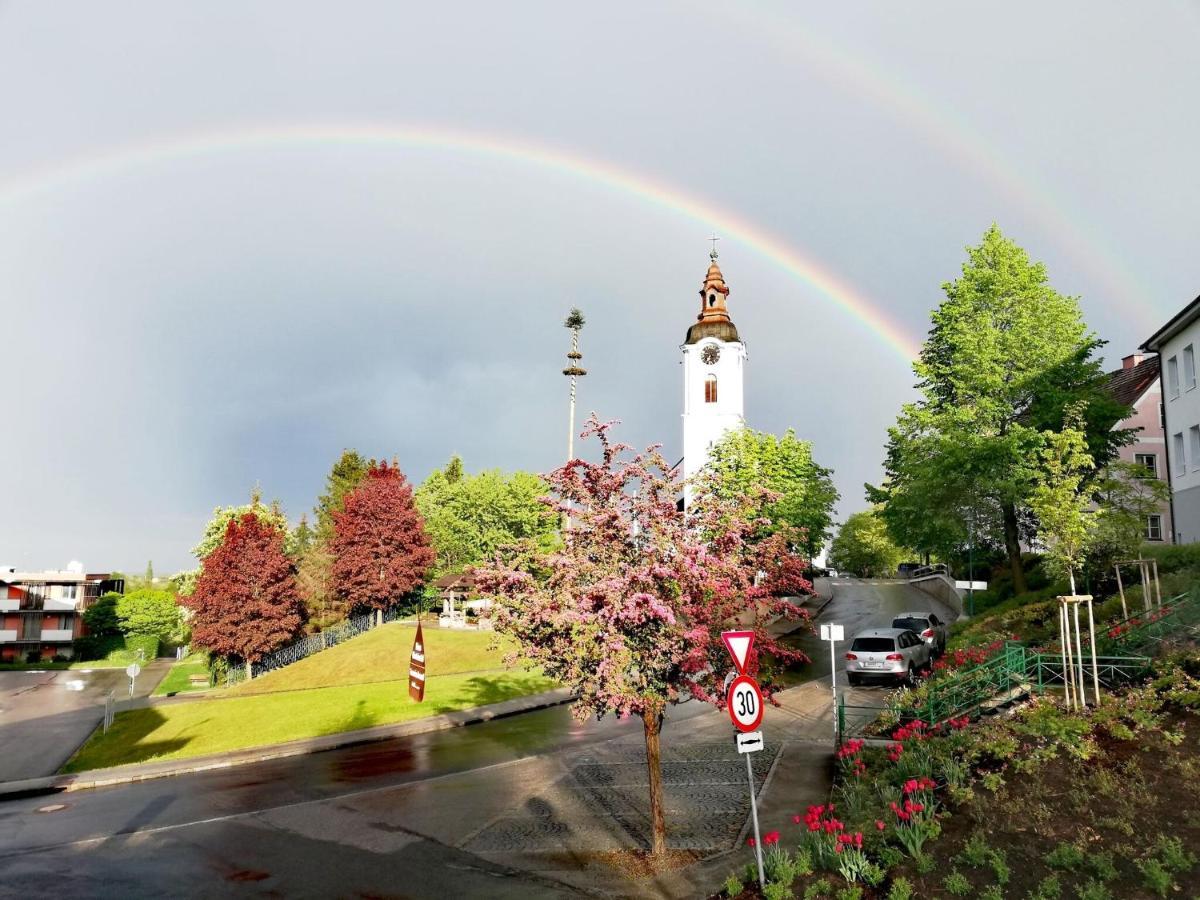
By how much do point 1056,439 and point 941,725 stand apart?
30.7 ft

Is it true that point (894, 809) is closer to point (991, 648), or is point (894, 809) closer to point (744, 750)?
point (744, 750)

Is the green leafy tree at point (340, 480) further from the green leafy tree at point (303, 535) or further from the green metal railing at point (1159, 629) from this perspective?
the green metal railing at point (1159, 629)

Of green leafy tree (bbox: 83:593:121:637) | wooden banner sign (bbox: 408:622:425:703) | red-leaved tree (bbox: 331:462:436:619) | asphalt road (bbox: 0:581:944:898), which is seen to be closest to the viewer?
asphalt road (bbox: 0:581:944:898)

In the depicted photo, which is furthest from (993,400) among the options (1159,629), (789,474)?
(789,474)

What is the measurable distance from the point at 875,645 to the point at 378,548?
148 feet

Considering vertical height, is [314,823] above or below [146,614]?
above

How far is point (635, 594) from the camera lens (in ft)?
36.0

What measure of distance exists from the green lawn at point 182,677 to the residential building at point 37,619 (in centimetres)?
1830

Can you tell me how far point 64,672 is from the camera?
70.4m

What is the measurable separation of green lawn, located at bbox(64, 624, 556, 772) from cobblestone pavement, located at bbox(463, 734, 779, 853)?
23.3ft

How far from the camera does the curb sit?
21.5m

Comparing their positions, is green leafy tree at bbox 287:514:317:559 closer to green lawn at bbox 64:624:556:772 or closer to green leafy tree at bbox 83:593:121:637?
green leafy tree at bbox 83:593:121:637

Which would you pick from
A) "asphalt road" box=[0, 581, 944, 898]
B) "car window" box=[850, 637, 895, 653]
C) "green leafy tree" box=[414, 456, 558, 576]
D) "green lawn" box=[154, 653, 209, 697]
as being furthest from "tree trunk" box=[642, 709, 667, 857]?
"green leafy tree" box=[414, 456, 558, 576]

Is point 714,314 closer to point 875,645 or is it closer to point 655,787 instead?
point 875,645
